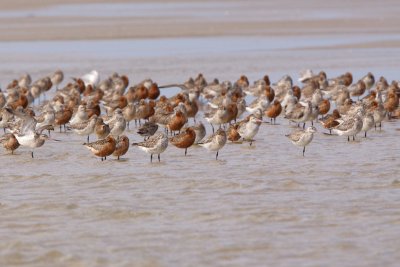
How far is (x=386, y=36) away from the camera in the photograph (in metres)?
43.4

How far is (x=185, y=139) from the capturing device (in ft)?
58.7

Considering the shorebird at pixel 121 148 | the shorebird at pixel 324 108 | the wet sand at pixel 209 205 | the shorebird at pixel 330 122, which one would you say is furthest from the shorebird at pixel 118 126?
the shorebird at pixel 324 108

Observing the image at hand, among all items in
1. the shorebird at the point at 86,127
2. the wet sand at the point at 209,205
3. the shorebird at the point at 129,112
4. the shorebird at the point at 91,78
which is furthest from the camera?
the shorebird at the point at 91,78

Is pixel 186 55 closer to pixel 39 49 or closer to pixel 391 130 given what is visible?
pixel 39 49

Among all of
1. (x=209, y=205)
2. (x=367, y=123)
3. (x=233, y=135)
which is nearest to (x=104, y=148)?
(x=233, y=135)

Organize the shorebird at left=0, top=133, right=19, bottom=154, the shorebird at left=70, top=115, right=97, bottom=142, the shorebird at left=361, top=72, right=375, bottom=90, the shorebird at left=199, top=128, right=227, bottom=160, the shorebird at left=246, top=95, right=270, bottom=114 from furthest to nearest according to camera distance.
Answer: the shorebird at left=361, top=72, right=375, bottom=90 < the shorebird at left=246, top=95, right=270, bottom=114 < the shorebird at left=70, top=115, right=97, bottom=142 < the shorebird at left=0, top=133, right=19, bottom=154 < the shorebird at left=199, top=128, right=227, bottom=160

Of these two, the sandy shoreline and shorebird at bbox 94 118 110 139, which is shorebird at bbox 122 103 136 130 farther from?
the sandy shoreline

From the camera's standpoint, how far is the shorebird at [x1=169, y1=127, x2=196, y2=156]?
704 inches

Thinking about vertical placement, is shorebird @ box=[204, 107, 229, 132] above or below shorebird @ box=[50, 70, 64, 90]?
below

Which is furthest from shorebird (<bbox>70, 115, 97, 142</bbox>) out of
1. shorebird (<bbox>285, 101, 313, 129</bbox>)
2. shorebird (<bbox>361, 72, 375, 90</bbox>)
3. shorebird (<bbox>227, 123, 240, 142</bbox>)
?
shorebird (<bbox>361, 72, 375, 90</bbox>)

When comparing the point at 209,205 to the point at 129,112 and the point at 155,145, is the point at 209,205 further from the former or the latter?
the point at 129,112

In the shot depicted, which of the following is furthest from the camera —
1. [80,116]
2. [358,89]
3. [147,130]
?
[358,89]

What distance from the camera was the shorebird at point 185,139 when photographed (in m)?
17.9

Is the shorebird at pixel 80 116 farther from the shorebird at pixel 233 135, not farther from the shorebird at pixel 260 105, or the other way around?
the shorebird at pixel 260 105
